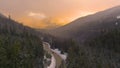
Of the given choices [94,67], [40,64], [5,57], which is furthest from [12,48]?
[94,67]

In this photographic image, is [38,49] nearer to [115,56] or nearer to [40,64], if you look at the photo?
[40,64]

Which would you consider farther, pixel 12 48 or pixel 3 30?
pixel 3 30

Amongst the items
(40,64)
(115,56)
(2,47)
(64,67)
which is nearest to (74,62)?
(64,67)

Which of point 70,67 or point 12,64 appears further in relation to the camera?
point 70,67

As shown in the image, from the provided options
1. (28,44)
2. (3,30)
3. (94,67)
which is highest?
(3,30)

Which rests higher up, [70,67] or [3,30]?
[3,30]

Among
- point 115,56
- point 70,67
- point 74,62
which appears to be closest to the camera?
point 70,67

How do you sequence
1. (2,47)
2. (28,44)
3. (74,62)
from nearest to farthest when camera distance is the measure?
(2,47) → (74,62) → (28,44)

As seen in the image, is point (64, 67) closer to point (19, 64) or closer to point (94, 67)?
point (94, 67)

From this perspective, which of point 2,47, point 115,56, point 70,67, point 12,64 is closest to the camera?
point 12,64
